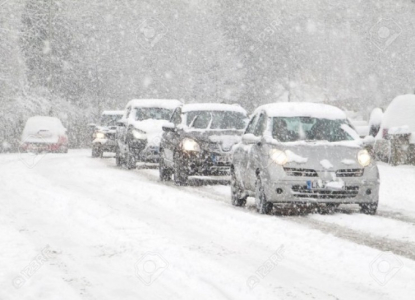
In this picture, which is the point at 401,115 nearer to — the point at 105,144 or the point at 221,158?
the point at 221,158

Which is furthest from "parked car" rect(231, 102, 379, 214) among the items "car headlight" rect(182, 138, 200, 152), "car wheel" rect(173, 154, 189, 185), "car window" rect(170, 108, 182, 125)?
"car window" rect(170, 108, 182, 125)

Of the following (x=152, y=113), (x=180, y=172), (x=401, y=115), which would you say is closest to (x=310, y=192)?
(x=180, y=172)

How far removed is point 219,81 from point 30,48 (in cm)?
1308

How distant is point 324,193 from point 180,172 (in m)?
5.76

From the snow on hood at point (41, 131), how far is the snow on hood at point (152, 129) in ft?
35.8

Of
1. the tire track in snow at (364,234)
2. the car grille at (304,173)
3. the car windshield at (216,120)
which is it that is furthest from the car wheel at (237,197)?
the car windshield at (216,120)

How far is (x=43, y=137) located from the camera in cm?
3166

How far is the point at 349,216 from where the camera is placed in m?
10.7

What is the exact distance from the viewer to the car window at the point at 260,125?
12.2 m

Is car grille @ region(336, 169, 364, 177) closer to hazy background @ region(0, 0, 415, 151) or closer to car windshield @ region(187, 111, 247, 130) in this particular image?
car windshield @ region(187, 111, 247, 130)

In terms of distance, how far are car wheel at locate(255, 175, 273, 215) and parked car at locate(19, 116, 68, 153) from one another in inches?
842

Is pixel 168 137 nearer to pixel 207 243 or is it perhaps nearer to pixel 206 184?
pixel 206 184

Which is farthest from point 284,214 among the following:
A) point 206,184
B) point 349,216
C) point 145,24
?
point 145,24

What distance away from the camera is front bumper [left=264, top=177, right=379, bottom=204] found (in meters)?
10.8
